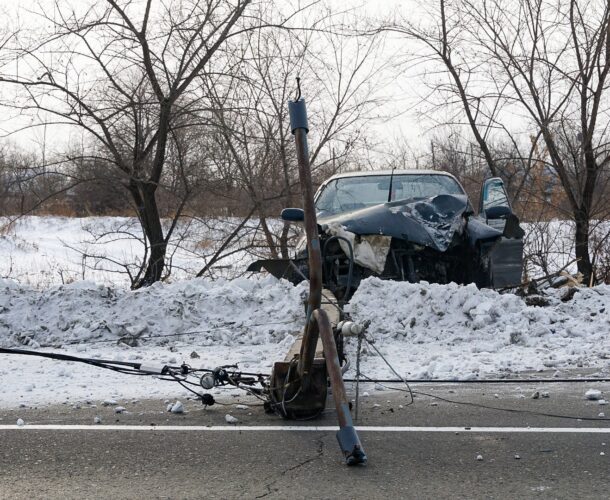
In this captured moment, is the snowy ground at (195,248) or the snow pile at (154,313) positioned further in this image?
the snowy ground at (195,248)

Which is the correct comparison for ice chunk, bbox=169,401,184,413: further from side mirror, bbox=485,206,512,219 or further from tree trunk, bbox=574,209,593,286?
tree trunk, bbox=574,209,593,286

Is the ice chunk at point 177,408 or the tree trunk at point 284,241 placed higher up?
the tree trunk at point 284,241

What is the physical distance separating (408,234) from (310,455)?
179 inches

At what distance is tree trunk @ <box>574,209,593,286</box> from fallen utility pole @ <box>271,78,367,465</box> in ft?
32.9

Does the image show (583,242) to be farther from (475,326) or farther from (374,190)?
(475,326)

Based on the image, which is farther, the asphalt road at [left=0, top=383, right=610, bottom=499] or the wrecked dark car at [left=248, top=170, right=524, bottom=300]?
the wrecked dark car at [left=248, top=170, right=524, bottom=300]

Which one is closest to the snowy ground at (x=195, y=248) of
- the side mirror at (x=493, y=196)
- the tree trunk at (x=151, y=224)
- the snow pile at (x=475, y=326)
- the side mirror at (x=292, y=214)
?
the tree trunk at (x=151, y=224)

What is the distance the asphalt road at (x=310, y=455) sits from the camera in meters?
3.52

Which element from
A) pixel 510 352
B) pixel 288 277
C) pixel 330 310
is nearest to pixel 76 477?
pixel 330 310

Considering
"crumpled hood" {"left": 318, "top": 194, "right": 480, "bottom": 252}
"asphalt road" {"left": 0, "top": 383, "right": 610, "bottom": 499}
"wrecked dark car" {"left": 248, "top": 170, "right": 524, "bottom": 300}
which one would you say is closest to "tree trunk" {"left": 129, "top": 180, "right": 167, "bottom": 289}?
"wrecked dark car" {"left": 248, "top": 170, "right": 524, "bottom": 300}

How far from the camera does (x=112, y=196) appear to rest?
14062 millimetres

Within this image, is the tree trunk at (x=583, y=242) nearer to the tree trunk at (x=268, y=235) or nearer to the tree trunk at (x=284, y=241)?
the tree trunk at (x=284, y=241)

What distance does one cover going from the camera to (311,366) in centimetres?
457

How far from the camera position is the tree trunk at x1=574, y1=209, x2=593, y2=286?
13.6 metres
